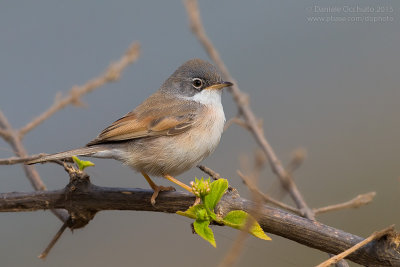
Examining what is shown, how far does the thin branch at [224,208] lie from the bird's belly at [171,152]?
82 centimetres

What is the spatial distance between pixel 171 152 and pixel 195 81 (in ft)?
2.95

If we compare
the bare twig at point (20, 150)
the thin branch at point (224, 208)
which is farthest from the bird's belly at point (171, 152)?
the thin branch at point (224, 208)

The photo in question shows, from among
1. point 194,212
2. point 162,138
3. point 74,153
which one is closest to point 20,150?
point 74,153

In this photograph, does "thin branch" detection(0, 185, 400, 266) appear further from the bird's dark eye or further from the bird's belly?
the bird's dark eye

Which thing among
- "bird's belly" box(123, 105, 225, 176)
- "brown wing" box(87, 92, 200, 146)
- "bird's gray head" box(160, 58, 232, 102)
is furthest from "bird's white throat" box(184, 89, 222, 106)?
"bird's belly" box(123, 105, 225, 176)

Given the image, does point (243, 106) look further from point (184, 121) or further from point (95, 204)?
point (95, 204)

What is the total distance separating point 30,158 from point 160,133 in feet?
4.37

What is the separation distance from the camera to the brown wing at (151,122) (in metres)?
3.44

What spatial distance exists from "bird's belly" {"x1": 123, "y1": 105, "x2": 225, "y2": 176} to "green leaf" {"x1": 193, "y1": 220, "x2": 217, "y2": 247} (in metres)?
1.32

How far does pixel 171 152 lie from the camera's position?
3404 millimetres

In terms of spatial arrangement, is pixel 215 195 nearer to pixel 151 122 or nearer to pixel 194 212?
pixel 194 212

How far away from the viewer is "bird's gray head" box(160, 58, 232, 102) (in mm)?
3975

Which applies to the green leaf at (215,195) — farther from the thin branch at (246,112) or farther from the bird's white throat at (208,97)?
the bird's white throat at (208,97)

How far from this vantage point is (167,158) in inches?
133
